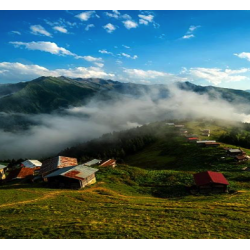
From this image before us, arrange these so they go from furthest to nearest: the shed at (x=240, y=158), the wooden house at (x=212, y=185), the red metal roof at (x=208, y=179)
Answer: the shed at (x=240, y=158) → the red metal roof at (x=208, y=179) → the wooden house at (x=212, y=185)

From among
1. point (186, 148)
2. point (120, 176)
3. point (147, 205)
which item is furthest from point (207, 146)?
point (147, 205)

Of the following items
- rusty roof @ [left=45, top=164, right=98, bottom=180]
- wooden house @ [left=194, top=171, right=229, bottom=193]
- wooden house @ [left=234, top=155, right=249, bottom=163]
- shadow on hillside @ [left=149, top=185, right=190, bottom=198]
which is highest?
rusty roof @ [left=45, top=164, right=98, bottom=180]

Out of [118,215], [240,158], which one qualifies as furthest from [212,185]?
[240,158]

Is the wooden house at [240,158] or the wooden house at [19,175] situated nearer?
the wooden house at [19,175]

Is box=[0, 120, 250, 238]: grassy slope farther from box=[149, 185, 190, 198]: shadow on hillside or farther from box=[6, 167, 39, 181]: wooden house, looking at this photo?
box=[6, 167, 39, 181]: wooden house

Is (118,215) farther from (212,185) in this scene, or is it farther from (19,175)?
(19,175)

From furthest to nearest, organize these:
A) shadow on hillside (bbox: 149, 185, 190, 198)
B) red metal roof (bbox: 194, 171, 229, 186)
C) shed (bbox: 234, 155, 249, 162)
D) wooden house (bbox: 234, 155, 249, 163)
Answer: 1. shed (bbox: 234, 155, 249, 162)
2. wooden house (bbox: 234, 155, 249, 163)
3. red metal roof (bbox: 194, 171, 229, 186)
4. shadow on hillside (bbox: 149, 185, 190, 198)

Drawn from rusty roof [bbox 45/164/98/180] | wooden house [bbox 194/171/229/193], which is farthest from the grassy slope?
rusty roof [bbox 45/164/98/180]

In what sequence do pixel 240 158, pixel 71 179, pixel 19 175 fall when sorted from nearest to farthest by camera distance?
pixel 71 179 → pixel 19 175 → pixel 240 158

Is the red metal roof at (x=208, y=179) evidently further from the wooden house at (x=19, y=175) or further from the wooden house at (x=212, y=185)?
the wooden house at (x=19, y=175)

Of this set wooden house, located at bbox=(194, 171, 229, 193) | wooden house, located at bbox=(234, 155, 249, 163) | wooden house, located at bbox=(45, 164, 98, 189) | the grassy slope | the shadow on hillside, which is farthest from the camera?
wooden house, located at bbox=(234, 155, 249, 163)

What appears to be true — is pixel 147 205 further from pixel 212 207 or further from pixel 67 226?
pixel 67 226

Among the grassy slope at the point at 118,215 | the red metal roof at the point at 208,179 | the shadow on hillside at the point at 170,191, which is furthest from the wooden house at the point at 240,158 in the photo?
the shadow on hillside at the point at 170,191

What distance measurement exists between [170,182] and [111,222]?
36.2 meters
